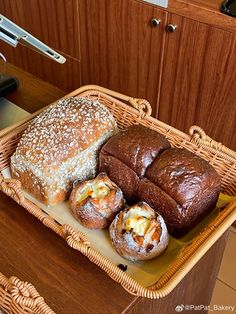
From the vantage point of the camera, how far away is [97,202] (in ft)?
2.61

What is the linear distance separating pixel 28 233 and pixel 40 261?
0.08 metres

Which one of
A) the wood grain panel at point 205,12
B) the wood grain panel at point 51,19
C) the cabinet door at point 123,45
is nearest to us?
the wood grain panel at point 205,12

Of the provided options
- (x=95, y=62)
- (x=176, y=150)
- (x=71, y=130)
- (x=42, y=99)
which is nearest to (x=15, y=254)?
(x=71, y=130)

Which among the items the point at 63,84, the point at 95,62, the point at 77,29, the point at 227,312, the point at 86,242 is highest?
the point at 86,242

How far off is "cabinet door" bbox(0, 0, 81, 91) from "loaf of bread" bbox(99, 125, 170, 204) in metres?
1.17

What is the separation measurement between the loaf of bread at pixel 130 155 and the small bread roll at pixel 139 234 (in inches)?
4.9

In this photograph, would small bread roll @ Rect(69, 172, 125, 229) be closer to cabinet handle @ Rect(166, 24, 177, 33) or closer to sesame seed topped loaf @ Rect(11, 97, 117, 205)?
sesame seed topped loaf @ Rect(11, 97, 117, 205)

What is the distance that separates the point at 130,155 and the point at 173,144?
0.15 meters

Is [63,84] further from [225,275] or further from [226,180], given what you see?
[226,180]

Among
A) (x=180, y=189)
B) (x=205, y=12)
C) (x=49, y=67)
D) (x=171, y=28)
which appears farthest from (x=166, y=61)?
(x=180, y=189)

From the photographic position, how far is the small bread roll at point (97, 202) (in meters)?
0.79

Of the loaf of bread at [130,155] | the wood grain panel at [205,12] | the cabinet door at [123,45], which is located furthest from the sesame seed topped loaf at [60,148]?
the cabinet door at [123,45]

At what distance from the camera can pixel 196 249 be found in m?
0.71

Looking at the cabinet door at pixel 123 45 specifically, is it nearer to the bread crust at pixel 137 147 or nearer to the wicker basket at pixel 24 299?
the bread crust at pixel 137 147
